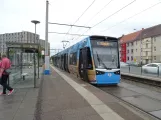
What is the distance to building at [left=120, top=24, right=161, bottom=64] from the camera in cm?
6113

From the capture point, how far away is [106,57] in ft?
41.4

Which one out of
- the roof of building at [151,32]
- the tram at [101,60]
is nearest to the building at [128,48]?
the roof of building at [151,32]

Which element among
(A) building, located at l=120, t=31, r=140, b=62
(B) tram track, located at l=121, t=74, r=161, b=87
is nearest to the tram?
(B) tram track, located at l=121, t=74, r=161, b=87

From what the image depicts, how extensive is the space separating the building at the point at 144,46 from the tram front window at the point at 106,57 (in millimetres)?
45007

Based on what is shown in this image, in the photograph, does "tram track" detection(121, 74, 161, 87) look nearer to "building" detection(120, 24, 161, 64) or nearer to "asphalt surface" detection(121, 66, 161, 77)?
"asphalt surface" detection(121, 66, 161, 77)

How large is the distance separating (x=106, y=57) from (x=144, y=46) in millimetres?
58307

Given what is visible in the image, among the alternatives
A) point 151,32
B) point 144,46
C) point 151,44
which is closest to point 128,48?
point 144,46

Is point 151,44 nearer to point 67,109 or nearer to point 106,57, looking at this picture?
point 106,57

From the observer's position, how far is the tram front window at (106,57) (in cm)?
1234

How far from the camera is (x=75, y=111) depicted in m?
6.09

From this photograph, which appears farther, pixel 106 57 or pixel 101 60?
pixel 106 57

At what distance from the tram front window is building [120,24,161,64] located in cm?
4501

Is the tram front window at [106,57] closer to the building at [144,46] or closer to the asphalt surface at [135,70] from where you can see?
the asphalt surface at [135,70]

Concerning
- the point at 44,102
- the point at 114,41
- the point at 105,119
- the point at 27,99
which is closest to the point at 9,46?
the point at 27,99
